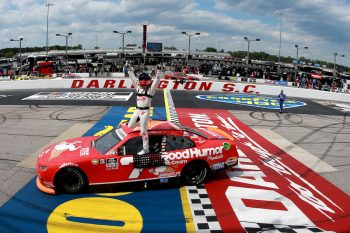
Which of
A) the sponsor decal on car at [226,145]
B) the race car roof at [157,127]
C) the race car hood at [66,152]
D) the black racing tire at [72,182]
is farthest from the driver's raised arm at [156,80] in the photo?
the black racing tire at [72,182]

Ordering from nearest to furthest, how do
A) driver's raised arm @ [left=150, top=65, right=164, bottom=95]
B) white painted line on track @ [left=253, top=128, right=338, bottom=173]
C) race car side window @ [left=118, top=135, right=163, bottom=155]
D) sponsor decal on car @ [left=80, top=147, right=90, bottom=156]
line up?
sponsor decal on car @ [left=80, top=147, right=90, bottom=156], race car side window @ [left=118, top=135, right=163, bottom=155], driver's raised arm @ [left=150, top=65, right=164, bottom=95], white painted line on track @ [left=253, top=128, right=338, bottom=173]

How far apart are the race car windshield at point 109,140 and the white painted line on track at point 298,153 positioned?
17.8ft

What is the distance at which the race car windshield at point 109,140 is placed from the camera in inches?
291

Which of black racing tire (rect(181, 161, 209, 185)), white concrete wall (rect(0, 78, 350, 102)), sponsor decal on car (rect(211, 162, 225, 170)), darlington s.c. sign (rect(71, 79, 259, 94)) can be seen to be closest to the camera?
black racing tire (rect(181, 161, 209, 185))

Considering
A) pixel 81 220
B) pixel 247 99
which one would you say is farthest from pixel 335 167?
pixel 247 99

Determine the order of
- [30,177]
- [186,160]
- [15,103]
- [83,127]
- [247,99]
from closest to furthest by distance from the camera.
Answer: [186,160], [30,177], [83,127], [15,103], [247,99]

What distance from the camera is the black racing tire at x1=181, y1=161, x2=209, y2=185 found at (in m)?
7.77

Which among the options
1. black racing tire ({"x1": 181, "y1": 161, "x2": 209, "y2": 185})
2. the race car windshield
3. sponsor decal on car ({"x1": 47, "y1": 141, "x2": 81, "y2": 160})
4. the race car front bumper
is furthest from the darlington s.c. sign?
the race car front bumper

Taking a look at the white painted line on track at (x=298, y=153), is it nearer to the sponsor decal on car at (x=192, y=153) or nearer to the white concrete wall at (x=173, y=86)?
the sponsor decal on car at (x=192, y=153)

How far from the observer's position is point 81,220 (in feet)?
19.9

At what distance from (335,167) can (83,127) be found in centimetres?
960

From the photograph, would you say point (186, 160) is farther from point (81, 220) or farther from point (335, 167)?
point (335, 167)

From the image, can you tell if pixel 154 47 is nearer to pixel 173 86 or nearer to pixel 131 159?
pixel 173 86

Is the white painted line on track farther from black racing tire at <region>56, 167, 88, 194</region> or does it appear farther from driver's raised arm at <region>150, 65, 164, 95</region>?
black racing tire at <region>56, 167, 88, 194</region>
